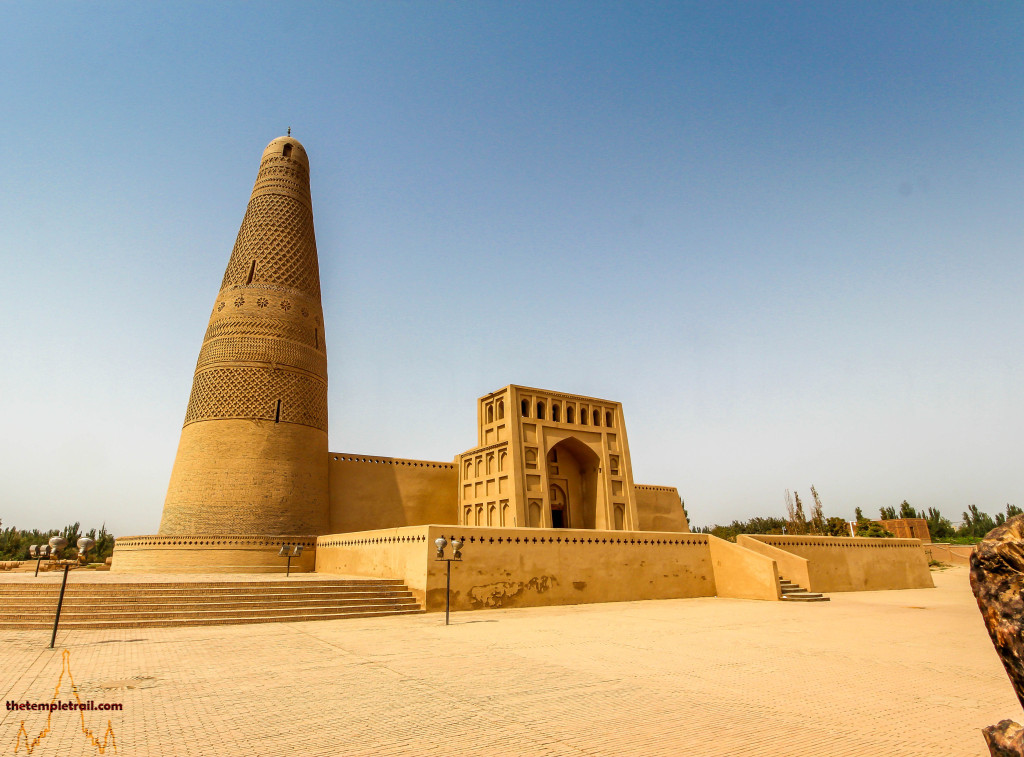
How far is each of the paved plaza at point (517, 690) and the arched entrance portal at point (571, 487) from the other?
10.8 meters

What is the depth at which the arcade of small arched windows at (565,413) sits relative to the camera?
18.4 metres

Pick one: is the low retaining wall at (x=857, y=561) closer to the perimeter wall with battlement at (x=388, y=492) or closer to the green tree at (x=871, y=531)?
the perimeter wall with battlement at (x=388, y=492)

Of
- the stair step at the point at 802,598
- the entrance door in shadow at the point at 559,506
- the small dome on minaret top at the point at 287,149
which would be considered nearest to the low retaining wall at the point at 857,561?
the stair step at the point at 802,598

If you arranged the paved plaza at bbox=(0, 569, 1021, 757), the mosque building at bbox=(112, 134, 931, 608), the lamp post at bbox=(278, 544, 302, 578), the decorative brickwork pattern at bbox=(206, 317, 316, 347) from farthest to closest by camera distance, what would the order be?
the decorative brickwork pattern at bbox=(206, 317, 316, 347), the lamp post at bbox=(278, 544, 302, 578), the mosque building at bbox=(112, 134, 931, 608), the paved plaza at bbox=(0, 569, 1021, 757)

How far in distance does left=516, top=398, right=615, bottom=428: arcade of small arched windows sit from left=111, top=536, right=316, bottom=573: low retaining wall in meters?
7.46

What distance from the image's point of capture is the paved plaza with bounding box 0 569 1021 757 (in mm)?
3434

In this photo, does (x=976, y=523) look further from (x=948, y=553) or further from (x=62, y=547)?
(x=62, y=547)

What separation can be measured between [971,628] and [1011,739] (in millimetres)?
9035

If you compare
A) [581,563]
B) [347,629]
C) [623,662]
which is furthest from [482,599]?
[623,662]

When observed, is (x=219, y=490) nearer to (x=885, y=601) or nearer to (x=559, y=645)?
(x=559, y=645)

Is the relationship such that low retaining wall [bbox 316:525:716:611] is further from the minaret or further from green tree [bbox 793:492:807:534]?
green tree [bbox 793:492:807:534]

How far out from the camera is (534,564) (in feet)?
39.8

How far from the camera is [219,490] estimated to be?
1594 centimetres

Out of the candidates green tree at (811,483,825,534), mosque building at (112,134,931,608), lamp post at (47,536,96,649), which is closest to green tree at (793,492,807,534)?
green tree at (811,483,825,534)
